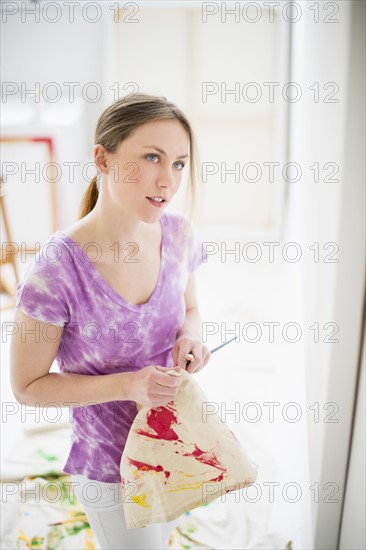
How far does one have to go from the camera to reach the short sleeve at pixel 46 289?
922mm

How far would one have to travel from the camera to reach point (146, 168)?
976 millimetres

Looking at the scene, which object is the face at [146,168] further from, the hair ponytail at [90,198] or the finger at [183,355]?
the finger at [183,355]

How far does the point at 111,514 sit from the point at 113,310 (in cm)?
43

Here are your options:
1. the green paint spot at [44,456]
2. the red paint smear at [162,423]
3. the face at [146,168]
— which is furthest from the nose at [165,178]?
the green paint spot at [44,456]

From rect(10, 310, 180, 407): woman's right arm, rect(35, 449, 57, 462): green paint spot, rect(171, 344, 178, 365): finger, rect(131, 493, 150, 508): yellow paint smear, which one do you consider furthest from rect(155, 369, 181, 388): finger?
rect(35, 449, 57, 462): green paint spot

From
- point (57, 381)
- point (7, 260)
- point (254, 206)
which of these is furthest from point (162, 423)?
point (254, 206)

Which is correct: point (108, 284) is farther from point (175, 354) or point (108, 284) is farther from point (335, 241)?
point (335, 241)

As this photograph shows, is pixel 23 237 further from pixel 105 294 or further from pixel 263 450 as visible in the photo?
pixel 105 294

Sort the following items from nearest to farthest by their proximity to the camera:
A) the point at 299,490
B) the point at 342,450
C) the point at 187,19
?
1. the point at 342,450
2. the point at 299,490
3. the point at 187,19

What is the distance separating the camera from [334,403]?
1090 millimetres

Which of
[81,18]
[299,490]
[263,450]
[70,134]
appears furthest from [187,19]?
[299,490]

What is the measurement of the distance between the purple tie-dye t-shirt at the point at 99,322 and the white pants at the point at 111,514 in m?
0.02

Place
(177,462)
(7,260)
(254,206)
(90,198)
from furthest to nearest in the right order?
(254,206) < (7,260) < (90,198) < (177,462)

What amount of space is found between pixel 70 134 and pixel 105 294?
3191 mm
